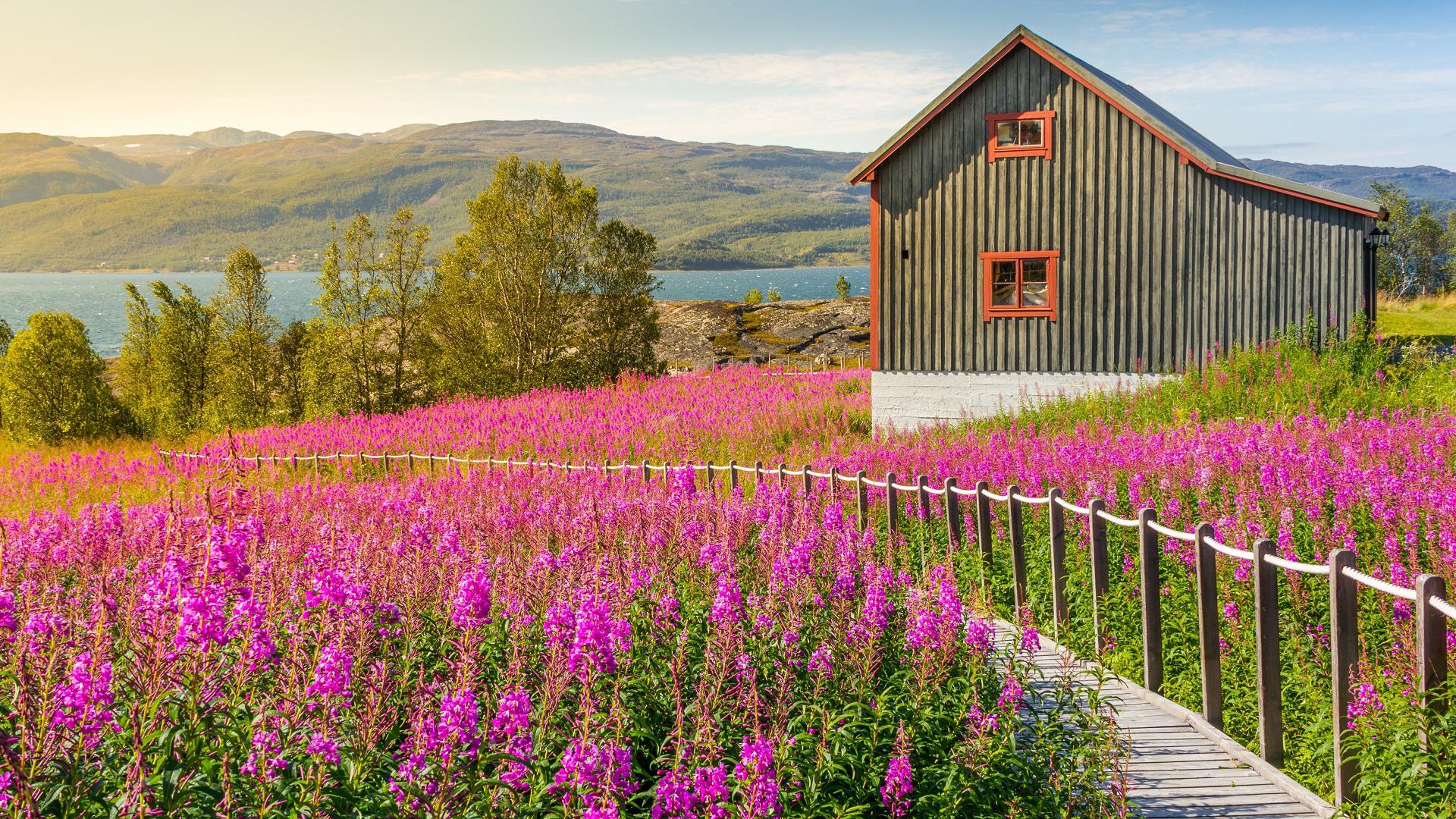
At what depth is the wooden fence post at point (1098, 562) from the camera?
309 inches

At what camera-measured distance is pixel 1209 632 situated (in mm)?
6695


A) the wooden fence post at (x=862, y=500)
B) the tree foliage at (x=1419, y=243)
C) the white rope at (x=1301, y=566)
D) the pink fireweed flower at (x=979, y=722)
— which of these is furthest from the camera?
the tree foliage at (x=1419, y=243)

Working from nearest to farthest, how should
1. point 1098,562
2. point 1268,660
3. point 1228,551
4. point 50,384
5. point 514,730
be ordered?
point 514,730
point 1268,660
point 1228,551
point 1098,562
point 50,384

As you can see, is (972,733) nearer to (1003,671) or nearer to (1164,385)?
(1003,671)

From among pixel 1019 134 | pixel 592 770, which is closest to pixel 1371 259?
pixel 1019 134

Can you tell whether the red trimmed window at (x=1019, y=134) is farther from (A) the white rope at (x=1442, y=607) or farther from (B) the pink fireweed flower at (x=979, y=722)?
(B) the pink fireweed flower at (x=979, y=722)

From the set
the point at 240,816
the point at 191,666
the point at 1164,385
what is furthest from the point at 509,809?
the point at 1164,385

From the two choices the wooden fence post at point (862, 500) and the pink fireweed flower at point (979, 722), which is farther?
the wooden fence post at point (862, 500)

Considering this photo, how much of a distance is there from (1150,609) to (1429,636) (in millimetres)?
2116

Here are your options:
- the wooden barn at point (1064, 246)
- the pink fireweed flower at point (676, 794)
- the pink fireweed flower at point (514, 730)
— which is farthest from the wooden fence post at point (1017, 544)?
the wooden barn at point (1064, 246)

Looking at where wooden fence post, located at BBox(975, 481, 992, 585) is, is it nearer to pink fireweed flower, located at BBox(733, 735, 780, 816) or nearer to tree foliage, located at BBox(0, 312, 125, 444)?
pink fireweed flower, located at BBox(733, 735, 780, 816)

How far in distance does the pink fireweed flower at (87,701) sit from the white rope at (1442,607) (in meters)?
5.57

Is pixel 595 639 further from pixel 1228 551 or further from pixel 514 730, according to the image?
pixel 1228 551

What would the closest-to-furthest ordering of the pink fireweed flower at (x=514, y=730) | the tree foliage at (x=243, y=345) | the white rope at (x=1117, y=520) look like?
the pink fireweed flower at (x=514, y=730) → the white rope at (x=1117, y=520) → the tree foliage at (x=243, y=345)
